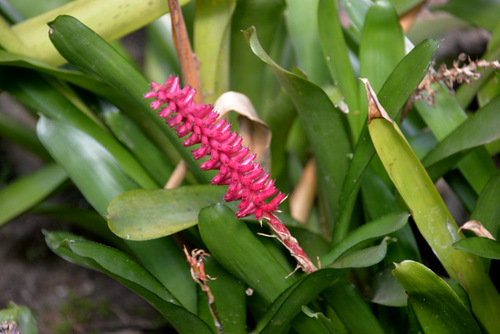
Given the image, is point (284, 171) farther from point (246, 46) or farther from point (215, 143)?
point (215, 143)

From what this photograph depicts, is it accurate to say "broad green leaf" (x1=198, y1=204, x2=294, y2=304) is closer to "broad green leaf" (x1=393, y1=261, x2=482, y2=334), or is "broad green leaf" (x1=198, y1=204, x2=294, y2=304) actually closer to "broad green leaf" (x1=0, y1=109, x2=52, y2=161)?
"broad green leaf" (x1=393, y1=261, x2=482, y2=334)

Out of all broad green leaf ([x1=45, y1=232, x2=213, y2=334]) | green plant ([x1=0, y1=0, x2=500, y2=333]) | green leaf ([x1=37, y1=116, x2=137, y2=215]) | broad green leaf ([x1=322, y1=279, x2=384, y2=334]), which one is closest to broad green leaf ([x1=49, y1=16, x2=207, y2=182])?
green plant ([x1=0, y1=0, x2=500, y2=333])

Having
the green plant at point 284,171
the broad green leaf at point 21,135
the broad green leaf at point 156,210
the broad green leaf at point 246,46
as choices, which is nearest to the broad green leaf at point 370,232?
the green plant at point 284,171

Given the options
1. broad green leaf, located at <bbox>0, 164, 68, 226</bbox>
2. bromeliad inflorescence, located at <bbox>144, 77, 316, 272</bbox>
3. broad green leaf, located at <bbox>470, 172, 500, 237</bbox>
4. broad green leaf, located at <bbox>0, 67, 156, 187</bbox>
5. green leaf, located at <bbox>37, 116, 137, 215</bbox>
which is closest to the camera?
bromeliad inflorescence, located at <bbox>144, 77, 316, 272</bbox>

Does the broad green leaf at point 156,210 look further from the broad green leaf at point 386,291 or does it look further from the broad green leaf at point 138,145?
the broad green leaf at point 386,291

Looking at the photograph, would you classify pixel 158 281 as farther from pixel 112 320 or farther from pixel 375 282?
pixel 112 320

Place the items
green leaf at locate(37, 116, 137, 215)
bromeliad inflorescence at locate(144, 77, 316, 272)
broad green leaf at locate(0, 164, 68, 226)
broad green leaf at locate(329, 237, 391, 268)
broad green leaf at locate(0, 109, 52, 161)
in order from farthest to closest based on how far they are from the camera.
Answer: broad green leaf at locate(0, 109, 52, 161) < broad green leaf at locate(0, 164, 68, 226) < green leaf at locate(37, 116, 137, 215) < broad green leaf at locate(329, 237, 391, 268) < bromeliad inflorescence at locate(144, 77, 316, 272)
